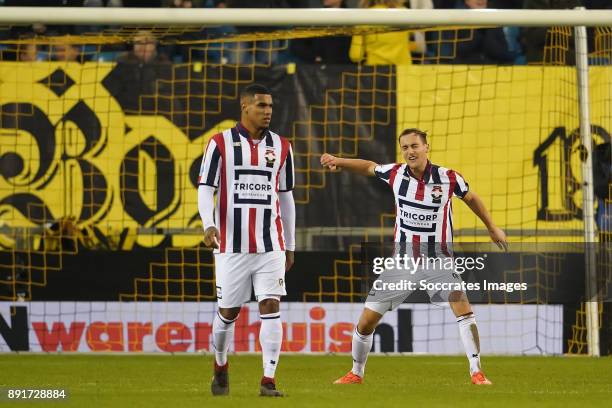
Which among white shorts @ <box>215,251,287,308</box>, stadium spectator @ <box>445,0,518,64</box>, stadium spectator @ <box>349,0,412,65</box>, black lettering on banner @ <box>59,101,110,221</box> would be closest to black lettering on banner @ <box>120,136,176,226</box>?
black lettering on banner @ <box>59,101,110,221</box>

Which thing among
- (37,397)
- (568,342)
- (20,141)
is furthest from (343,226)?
(37,397)

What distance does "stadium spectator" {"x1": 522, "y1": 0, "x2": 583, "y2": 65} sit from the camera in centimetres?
1461

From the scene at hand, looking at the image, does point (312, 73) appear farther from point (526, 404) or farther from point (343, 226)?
point (526, 404)

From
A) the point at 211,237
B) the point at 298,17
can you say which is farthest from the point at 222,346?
the point at 298,17

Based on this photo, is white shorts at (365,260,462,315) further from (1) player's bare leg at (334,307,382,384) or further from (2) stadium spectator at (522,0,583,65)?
(2) stadium spectator at (522,0,583,65)

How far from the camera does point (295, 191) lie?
14.3m

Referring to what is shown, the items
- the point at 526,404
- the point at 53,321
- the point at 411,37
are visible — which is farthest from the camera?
the point at 411,37

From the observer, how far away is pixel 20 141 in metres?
→ 14.1

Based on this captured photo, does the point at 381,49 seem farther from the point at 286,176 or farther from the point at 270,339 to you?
the point at 270,339

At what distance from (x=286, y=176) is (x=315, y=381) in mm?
2259

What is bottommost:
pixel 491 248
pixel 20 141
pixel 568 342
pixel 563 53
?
pixel 568 342

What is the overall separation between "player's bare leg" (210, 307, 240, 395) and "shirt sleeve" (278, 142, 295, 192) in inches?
34.7

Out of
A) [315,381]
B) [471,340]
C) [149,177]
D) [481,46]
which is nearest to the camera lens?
[471,340]

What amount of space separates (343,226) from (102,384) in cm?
462
